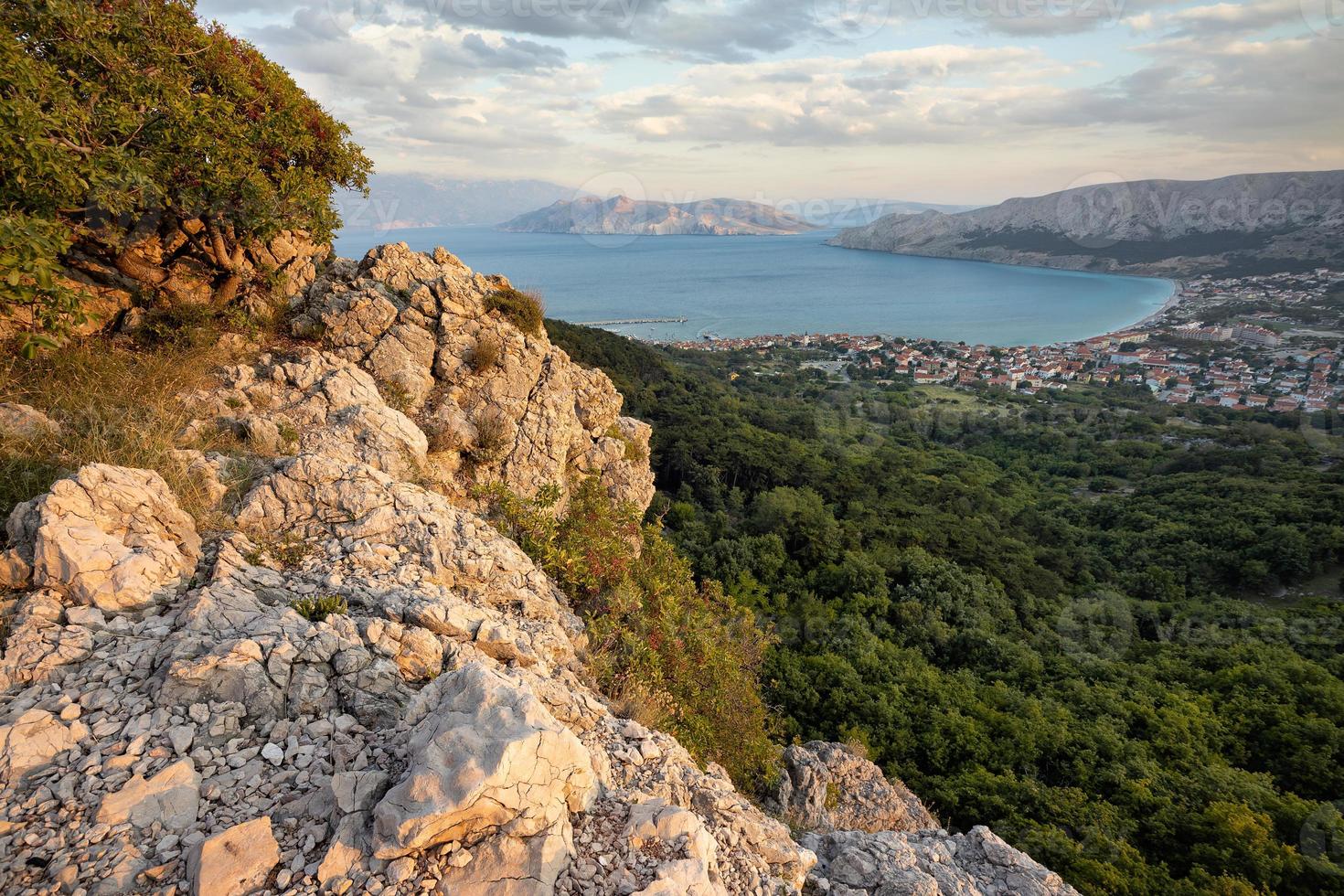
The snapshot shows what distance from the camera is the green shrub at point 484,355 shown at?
39.7 ft

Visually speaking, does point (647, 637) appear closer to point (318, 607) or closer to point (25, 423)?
point (318, 607)

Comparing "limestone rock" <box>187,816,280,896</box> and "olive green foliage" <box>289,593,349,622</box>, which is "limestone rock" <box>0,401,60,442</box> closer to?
"olive green foliage" <box>289,593,349,622</box>

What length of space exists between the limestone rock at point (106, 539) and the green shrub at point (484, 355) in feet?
22.1

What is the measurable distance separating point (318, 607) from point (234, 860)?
2.32 m

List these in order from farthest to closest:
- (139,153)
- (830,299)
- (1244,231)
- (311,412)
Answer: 1. (1244,231)
2. (830,299)
3. (311,412)
4. (139,153)

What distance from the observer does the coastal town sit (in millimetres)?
73125

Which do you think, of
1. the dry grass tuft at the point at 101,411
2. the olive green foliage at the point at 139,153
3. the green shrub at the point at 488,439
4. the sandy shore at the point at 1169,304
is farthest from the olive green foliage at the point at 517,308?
the sandy shore at the point at 1169,304

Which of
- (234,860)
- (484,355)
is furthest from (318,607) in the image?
(484,355)

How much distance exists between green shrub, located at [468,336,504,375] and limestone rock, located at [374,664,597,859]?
27.6 ft

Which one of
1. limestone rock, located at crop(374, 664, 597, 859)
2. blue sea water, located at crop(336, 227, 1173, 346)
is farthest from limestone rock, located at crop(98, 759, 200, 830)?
blue sea water, located at crop(336, 227, 1173, 346)

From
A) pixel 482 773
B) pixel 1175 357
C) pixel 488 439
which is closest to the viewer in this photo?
pixel 482 773

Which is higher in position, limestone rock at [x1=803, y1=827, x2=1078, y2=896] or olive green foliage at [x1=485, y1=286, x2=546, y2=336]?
olive green foliage at [x1=485, y1=286, x2=546, y2=336]

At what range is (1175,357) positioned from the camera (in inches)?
3521

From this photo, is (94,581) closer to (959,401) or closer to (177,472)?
(177,472)
